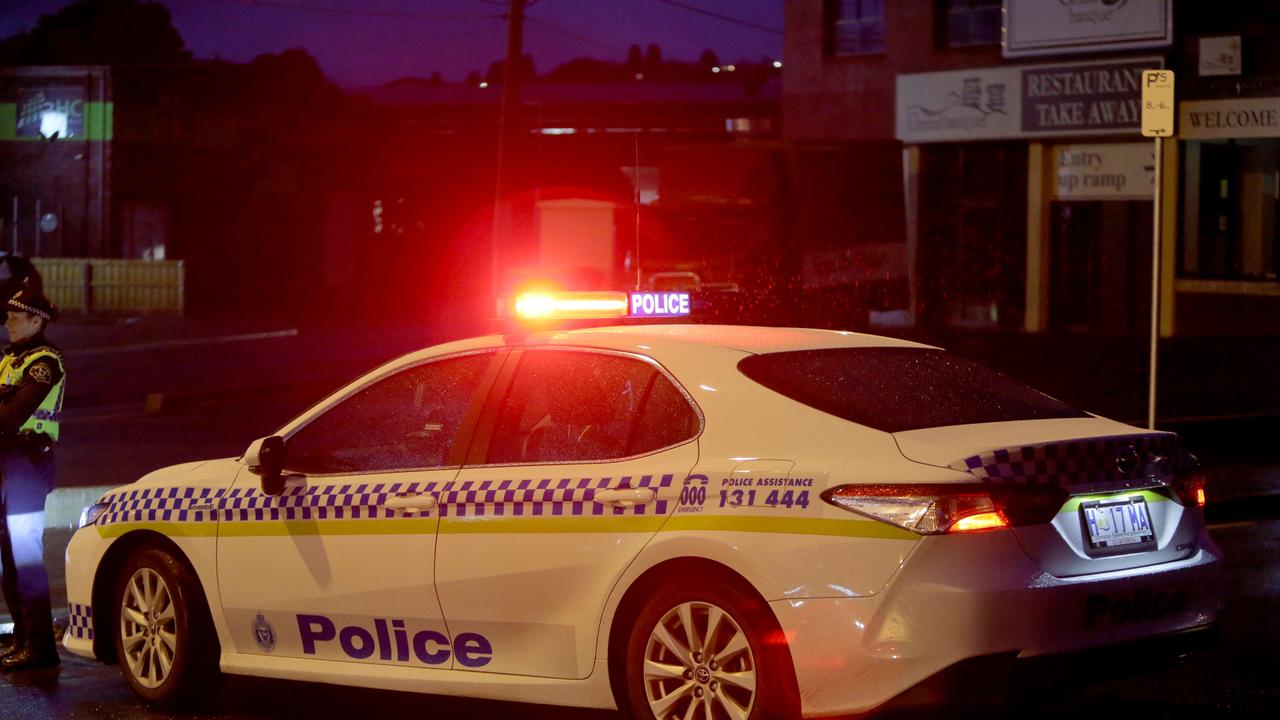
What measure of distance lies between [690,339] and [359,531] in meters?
1.40

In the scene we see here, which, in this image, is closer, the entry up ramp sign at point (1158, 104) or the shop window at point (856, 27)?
the entry up ramp sign at point (1158, 104)

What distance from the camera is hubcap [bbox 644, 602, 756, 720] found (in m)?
5.26

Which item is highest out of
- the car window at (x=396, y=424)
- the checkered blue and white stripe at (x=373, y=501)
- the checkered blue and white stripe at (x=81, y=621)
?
the car window at (x=396, y=424)

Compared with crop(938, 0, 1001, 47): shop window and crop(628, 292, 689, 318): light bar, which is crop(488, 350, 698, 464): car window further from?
crop(938, 0, 1001, 47): shop window

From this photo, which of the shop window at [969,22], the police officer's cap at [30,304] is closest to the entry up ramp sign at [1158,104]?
the police officer's cap at [30,304]

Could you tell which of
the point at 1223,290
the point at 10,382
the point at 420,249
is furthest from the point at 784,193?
the point at 420,249

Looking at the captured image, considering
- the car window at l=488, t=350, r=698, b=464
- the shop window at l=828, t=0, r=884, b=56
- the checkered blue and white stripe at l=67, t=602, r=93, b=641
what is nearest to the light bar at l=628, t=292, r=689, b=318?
the car window at l=488, t=350, r=698, b=464

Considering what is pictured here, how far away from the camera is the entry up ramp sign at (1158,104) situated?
11.2m

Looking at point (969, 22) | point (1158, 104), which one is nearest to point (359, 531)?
point (1158, 104)

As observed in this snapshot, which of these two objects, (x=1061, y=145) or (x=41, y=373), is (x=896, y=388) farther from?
(x=1061, y=145)

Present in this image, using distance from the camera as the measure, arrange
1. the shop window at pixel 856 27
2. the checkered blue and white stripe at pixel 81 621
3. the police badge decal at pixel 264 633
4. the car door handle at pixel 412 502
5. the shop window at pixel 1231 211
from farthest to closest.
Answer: the shop window at pixel 856 27 → the shop window at pixel 1231 211 → the checkered blue and white stripe at pixel 81 621 → the police badge decal at pixel 264 633 → the car door handle at pixel 412 502

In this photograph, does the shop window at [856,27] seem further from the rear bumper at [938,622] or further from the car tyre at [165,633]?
the rear bumper at [938,622]

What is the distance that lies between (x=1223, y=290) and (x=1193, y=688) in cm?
2461

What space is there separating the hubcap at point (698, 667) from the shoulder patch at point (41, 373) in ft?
11.5
